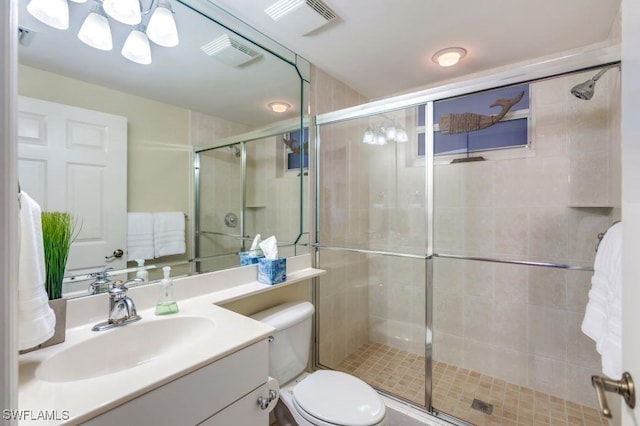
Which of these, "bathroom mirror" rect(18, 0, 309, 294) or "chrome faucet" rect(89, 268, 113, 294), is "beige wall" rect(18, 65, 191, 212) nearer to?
"bathroom mirror" rect(18, 0, 309, 294)

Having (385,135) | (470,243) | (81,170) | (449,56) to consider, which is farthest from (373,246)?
(81,170)

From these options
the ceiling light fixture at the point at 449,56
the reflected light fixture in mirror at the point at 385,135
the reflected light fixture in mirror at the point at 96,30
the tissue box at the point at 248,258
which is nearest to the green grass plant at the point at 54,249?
the reflected light fixture in mirror at the point at 96,30

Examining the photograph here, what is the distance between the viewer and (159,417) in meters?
0.68

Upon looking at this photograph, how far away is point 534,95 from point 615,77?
411 millimetres

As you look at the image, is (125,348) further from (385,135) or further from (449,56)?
(449,56)

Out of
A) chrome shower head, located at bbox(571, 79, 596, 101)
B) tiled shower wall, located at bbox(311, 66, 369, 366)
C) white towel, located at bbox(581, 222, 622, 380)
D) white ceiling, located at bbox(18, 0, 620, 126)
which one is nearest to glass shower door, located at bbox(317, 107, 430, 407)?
tiled shower wall, located at bbox(311, 66, 369, 366)

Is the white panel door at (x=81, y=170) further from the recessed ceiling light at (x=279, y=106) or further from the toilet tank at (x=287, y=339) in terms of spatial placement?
the recessed ceiling light at (x=279, y=106)

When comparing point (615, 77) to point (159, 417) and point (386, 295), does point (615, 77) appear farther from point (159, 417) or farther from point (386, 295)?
point (159, 417)

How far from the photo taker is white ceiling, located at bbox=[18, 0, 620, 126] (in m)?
1.07

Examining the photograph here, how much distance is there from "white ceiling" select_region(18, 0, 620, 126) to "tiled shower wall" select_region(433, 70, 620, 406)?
34cm

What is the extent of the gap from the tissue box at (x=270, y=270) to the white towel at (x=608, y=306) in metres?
1.34

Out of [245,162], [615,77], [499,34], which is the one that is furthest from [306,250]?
[615,77]

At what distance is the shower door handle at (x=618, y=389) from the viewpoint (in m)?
0.50

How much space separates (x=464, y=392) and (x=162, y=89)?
2.47m
